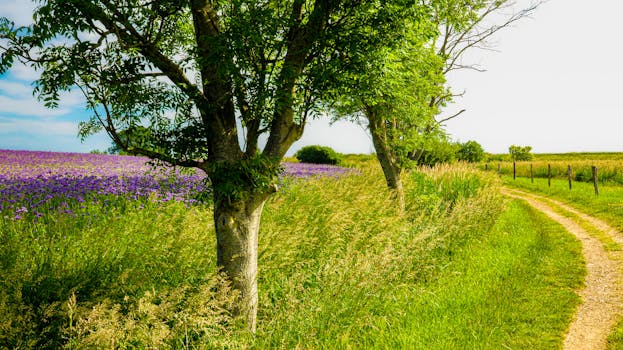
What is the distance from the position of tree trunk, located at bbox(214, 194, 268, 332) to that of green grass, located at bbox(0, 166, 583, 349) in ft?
0.63

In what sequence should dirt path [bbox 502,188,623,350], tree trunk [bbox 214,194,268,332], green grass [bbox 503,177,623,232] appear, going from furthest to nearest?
green grass [bbox 503,177,623,232] → dirt path [bbox 502,188,623,350] → tree trunk [bbox 214,194,268,332]

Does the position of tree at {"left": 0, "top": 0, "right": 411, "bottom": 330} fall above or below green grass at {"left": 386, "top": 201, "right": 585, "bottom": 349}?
above

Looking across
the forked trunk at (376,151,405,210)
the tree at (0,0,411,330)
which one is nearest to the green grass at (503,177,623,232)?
the forked trunk at (376,151,405,210)

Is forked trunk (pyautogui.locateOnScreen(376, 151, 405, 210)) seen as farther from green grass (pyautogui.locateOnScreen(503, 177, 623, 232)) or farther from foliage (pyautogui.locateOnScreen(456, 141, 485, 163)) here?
foliage (pyautogui.locateOnScreen(456, 141, 485, 163))

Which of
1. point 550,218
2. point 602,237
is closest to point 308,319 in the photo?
point 602,237

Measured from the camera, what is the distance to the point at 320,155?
3916 cm

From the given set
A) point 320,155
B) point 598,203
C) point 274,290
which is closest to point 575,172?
point 598,203

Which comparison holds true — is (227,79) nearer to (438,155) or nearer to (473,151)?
(438,155)

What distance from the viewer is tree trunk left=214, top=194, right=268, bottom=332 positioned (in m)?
4.89

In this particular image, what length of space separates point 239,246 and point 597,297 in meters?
6.94

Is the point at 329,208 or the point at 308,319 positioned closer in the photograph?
the point at 308,319

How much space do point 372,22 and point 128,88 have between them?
10.0 ft

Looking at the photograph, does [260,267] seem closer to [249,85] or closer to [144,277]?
[144,277]

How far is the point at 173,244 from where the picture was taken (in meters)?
5.80
